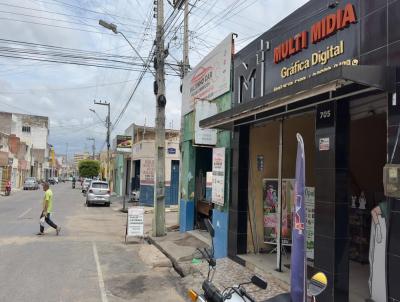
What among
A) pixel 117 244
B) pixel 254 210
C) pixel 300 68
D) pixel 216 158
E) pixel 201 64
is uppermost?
pixel 201 64

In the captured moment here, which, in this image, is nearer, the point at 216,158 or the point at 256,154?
the point at 256,154

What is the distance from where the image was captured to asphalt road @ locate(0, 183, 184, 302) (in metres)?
8.04

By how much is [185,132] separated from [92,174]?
7232 cm

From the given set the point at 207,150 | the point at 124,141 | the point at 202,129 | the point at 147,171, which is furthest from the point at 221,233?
the point at 124,141

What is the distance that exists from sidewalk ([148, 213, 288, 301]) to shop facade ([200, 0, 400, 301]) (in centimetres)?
62

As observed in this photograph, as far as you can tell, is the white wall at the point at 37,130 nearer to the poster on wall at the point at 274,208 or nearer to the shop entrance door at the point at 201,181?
the shop entrance door at the point at 201,181

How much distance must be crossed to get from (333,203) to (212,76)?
7.37 m

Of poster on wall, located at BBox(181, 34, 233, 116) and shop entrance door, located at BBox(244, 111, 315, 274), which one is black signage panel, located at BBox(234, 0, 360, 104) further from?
shop entrance door, located at BBox(244, 111, 315, 274)

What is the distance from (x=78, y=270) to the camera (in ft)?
32.6

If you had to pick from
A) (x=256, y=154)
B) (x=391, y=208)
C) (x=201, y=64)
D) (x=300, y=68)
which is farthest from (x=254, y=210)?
(x=201, y=64)

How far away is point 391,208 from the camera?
5594mm

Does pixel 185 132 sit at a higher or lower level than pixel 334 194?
higher

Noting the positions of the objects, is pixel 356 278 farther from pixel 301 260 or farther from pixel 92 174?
pixel 92 174

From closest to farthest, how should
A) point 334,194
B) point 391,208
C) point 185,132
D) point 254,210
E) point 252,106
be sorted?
point 391,208 → point 334,194 → point 252,106 → point 254,210 → point 185,132
